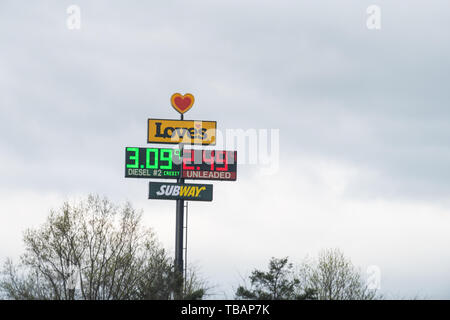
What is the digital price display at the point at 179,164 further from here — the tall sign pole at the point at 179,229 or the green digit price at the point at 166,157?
the tall sign pole at the point at 179,229

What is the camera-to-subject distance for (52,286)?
138 ft

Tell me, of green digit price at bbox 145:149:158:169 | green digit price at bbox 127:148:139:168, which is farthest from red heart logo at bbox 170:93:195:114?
green digit price at bbox 127:148:139:168

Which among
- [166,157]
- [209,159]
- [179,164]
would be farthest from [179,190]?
[209,159]

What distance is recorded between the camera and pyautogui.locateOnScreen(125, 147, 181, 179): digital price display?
38094 millimetres

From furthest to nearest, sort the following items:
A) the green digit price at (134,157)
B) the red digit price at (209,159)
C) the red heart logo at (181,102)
→ the red heart logo at (181,102) < the red digit price at (209,159) < the green digit price at (134,157)

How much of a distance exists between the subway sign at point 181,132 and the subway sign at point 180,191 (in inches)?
112

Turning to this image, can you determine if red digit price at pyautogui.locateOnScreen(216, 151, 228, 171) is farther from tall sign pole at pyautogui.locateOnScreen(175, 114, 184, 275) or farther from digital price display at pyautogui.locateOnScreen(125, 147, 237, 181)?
tall sign pole at pyautogui.locateOnScreen(175, 114, 184, 275)

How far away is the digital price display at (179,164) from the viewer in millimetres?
38156

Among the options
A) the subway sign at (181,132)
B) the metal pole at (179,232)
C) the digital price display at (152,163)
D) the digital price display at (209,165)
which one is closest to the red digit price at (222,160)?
the digital price display at (209,165)

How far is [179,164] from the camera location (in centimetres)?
3881

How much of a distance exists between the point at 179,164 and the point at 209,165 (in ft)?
6.34
